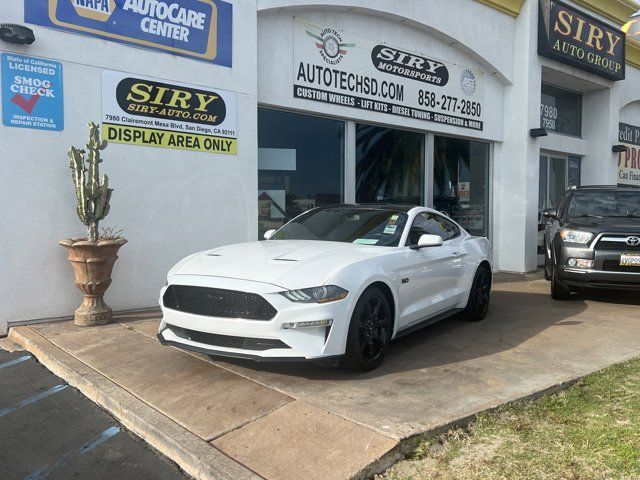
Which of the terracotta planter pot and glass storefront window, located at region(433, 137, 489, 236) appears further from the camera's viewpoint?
glass storefront window, located at region(433, 137, 489, 236)

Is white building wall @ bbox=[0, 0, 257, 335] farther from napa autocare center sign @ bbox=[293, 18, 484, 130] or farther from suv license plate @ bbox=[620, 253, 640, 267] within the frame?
suv license plate @ bbox=[620, 253, 640, 267]

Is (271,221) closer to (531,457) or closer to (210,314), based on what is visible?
(210,314)

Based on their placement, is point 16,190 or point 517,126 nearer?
point 16,190

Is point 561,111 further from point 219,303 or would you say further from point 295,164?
point 219,303

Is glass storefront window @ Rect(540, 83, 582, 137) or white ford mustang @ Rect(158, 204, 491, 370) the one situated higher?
glass storefront window @ Rect(540, 83, 582, 137)

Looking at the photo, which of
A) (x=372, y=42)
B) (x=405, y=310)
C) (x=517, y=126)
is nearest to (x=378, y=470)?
(x=405, y=310)

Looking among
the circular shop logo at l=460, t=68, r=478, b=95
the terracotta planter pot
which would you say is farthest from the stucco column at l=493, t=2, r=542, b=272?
the terracotta planter pot

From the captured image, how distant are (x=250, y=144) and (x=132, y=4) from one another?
2.32m

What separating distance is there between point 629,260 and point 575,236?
751 millimetres

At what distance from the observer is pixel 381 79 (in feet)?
31.8

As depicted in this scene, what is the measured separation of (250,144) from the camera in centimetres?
783

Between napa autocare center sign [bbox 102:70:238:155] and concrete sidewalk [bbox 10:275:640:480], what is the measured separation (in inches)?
91.8

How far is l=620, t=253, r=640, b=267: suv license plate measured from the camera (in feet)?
23.7

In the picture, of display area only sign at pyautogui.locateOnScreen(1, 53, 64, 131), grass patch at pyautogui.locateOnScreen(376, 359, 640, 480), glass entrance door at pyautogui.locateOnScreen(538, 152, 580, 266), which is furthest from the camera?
glass entrance door at pyautogui.locateOnScreen(538, 152, 580, 266)
